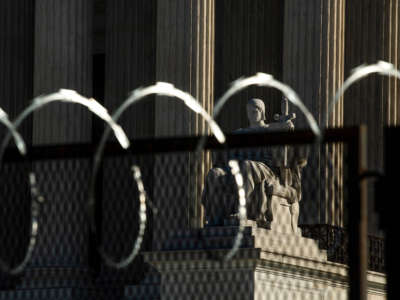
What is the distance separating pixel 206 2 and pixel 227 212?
12.2 metres

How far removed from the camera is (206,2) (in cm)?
4081

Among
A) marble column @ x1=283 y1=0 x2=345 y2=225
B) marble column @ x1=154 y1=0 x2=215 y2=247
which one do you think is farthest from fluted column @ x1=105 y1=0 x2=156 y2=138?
marble column @ x1=283 y1=0 x2=345 y2=225

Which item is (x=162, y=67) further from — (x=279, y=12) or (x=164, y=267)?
(x=164, y=267)

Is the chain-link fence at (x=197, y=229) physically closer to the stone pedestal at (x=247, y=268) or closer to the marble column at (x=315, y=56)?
the stone pedestal at (x=247, y=268)

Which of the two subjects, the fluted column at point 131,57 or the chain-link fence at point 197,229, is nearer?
the chain-link fence at point 197,229

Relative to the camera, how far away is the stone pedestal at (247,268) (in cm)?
2584

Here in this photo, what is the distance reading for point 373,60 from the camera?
4269cm

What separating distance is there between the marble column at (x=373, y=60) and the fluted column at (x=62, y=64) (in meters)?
8.69

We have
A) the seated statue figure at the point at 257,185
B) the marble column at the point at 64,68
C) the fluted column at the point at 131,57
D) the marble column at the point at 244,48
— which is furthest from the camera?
the fluted column at the point at 131,57

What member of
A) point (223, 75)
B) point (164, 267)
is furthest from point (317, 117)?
point (164, 267)

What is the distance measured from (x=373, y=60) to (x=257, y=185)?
12557mm

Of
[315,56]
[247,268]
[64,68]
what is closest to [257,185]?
[247,268]

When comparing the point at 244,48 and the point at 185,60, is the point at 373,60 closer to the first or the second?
the point at 244,48

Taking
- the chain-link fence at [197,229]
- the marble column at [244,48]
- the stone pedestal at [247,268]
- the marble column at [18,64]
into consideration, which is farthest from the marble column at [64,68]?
the stone pedestal at [247,268]
